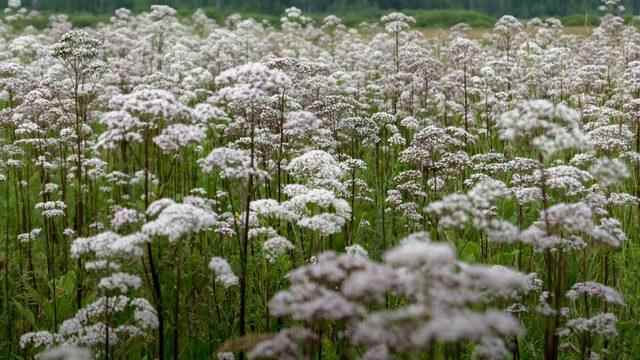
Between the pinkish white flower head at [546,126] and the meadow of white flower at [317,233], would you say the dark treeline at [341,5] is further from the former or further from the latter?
the pinkish white flower head at [546,126]

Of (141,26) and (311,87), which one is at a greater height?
(141,26)

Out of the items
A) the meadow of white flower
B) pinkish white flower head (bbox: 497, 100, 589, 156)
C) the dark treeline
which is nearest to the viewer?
the meadow of white flower

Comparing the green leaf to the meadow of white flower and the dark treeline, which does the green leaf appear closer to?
the meadow of white flower

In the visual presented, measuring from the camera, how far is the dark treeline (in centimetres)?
7369

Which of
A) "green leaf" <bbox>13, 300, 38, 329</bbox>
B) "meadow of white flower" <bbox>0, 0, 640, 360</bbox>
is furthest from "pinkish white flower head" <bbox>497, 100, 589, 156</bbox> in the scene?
"green leaf" <bbox>13, 300, 38, 329</bbox>

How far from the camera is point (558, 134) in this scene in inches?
199

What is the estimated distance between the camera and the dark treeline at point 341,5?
242 ft

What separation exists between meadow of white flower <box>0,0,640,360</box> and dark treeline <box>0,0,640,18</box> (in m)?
57.5

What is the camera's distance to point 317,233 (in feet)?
25.2

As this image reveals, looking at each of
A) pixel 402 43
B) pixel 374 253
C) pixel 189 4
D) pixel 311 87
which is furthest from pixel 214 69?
pixel 189 4

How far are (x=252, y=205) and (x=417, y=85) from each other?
7168 millimetres

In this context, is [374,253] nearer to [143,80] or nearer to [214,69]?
[143,80]

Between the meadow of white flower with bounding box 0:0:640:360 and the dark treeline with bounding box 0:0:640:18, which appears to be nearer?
the meadow of white flower with bounding box 0:0:640:360

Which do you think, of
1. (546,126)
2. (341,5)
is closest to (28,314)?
(546,126)
